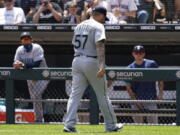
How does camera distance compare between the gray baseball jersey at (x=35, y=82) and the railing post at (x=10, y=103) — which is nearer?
the railing post at (x=10, y=103)

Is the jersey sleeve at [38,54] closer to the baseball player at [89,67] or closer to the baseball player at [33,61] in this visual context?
the baseball player at [33,61]

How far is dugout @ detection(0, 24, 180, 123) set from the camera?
12.9 meters

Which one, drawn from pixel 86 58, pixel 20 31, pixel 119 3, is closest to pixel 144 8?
pixel 119 3

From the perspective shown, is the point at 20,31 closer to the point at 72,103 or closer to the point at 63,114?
the point at 63,114

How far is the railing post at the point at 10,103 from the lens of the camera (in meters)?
11.3

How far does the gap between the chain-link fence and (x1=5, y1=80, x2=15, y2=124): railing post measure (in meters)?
0.17

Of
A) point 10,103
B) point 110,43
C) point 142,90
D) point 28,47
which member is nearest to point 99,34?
point 142,90

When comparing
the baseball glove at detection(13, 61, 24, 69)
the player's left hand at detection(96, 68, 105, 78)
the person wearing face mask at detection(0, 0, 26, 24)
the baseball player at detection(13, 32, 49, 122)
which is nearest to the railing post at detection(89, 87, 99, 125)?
the baseball player at detection(13, 32, 49, 122)

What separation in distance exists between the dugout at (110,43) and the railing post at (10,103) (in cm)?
106

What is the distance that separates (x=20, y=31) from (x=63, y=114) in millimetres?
2528

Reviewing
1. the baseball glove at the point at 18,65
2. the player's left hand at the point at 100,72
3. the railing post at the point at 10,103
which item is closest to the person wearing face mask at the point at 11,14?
the baseball glove at the point at 18,65

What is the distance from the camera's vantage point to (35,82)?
11938 mm

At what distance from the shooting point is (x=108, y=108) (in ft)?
28.7

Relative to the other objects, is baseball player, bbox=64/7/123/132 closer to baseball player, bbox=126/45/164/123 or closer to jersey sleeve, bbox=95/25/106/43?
jersey sleeve, bbox=95/25/106/43
